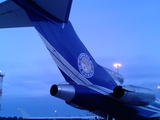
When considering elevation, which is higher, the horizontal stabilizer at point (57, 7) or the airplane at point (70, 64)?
the horizontal stabilizer at point (57, 7)

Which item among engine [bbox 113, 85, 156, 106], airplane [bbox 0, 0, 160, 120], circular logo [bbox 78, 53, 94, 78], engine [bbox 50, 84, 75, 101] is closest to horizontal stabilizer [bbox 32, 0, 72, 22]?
airplane [bbox 0, 0, 160, 120]

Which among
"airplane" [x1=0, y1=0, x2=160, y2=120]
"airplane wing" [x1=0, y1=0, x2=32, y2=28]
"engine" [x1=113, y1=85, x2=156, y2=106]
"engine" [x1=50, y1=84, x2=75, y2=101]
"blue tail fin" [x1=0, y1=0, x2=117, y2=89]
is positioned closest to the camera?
"airplane wing" [x1=0, y1=0, x2=32, y2=28]

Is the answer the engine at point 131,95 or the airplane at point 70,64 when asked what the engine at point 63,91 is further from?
the engine at point 131,95

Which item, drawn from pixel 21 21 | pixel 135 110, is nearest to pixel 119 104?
pixel 135 110

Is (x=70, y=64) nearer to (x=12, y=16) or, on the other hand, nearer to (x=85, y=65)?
(x=85, y=65)

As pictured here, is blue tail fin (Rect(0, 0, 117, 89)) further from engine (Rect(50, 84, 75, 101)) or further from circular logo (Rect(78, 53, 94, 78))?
engine (Rect(50, 84, 75, 101))

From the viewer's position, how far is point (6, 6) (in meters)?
4.70

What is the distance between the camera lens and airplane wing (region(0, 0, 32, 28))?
4719 millimetres

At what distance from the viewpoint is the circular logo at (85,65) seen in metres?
6.34

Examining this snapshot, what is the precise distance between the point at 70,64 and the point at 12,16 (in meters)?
2.26

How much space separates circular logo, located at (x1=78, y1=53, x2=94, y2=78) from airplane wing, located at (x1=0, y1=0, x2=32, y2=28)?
217cm

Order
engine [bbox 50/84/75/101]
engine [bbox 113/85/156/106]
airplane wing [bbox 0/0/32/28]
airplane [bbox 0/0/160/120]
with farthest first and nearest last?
engine [bbox 113/85/156/106], airplane [bbox 0/0/160/120], engine [bbox 50/84/75/101], airplane wing [bbox 0/0/32/28]

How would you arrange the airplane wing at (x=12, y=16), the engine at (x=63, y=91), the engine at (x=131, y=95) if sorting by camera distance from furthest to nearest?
the engine at (x=131, y=95)
the engine at (x=63, y=91)
the airplane wing at (x=12, y=16)

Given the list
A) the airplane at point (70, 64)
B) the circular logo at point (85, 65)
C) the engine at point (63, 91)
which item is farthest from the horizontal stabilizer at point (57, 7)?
the engine at point (63, 91)
